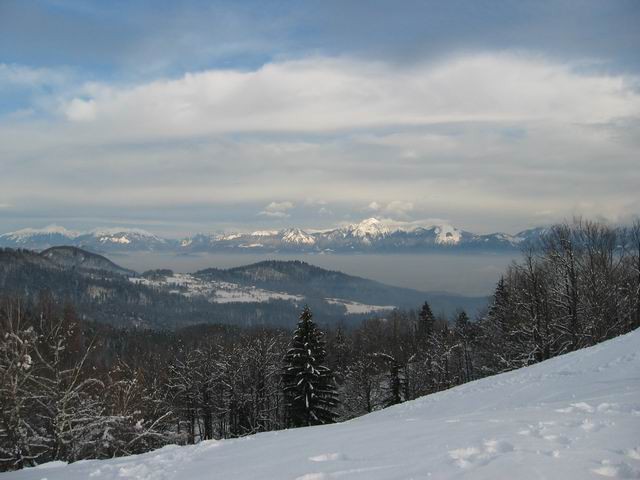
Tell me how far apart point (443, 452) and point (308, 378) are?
1160 inches

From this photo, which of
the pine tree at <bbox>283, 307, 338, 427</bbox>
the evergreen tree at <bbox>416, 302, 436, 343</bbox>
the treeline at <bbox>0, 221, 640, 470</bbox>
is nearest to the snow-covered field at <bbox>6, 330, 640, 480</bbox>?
the treeline at <bbox>0, 221, 640, 470</bbox>

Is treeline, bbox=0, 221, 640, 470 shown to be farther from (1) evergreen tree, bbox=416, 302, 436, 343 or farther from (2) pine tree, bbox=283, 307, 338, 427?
(1) evergreen tree, bbox=416, 302, 436, 343

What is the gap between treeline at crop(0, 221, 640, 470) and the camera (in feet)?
48.2

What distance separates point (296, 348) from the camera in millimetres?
36719

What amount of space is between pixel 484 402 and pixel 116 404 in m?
14.9

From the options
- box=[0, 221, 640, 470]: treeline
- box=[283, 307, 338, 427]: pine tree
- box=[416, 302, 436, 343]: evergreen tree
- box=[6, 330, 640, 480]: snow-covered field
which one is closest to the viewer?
box=[6, 330, 640, 480]: snow-covered field

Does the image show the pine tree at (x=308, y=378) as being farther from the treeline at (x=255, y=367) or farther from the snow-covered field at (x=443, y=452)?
the snow-covered field at (x=443, y=452)

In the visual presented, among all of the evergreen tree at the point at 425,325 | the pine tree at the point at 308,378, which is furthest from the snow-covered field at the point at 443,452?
the evergreen tree at the point at 425,325

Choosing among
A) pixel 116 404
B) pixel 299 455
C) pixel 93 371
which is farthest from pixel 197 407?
pixel 299 455

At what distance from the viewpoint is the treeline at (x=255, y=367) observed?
48.2 ft

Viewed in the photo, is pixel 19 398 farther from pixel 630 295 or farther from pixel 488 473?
pixel 630 295

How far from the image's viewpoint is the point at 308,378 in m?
36.1

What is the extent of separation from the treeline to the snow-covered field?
15.3ft

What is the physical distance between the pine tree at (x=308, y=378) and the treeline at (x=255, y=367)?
85 millimetres
